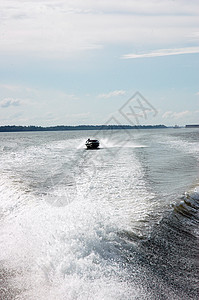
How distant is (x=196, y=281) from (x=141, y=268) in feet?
3.51

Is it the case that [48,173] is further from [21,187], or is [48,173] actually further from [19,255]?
[19,255]

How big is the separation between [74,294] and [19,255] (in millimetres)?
2097

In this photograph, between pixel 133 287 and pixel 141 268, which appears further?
pixel 141 268

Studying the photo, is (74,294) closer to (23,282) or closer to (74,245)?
(23,282)

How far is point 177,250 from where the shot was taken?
22.6 feet

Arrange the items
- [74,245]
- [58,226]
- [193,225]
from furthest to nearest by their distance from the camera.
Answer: [193,225] < [58,226] < [74,245]

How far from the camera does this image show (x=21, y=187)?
1386 cm

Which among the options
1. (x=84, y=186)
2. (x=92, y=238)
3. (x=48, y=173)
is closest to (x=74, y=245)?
(x=92, y=238)

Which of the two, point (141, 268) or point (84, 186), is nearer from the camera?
point (141, 268)

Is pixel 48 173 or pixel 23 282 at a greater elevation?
pixel 23 282

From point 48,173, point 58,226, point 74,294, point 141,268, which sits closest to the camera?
point 74,294

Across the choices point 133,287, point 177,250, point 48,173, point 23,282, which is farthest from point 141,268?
point 48,173

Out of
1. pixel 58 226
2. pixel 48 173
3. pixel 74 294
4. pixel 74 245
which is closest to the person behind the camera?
pixel 74 294

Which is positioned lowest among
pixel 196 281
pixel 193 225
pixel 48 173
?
pixel 48 173
